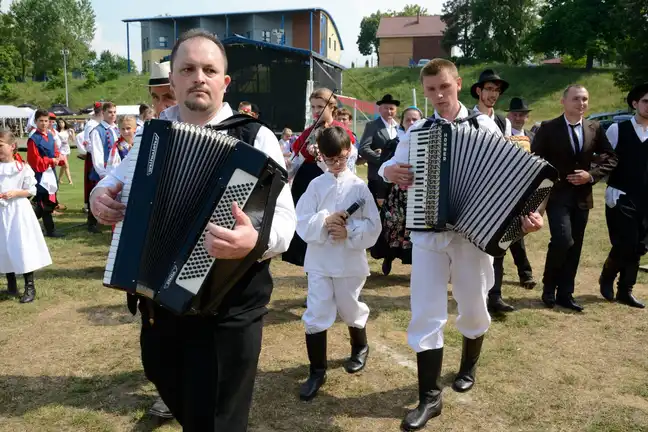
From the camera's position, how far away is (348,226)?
405cm

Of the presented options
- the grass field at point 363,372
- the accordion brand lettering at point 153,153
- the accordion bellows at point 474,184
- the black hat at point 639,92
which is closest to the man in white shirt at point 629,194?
the black hat at point 639,92

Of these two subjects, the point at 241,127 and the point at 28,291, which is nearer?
the point at 241,127

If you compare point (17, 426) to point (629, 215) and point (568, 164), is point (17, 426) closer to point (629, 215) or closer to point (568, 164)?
point (568, 164)

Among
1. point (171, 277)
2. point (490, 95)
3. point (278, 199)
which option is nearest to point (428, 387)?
point (278, 199)

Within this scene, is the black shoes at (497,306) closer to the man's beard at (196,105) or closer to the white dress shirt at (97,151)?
the man's beard at (196,105)

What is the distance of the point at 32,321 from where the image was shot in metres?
5.44

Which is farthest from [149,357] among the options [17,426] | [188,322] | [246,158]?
[17,426]

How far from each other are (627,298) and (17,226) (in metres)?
6.86

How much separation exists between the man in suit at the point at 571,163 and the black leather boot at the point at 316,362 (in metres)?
3.07

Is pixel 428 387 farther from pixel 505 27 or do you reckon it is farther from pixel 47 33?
pixel 47 33

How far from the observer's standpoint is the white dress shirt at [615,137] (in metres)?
5.74

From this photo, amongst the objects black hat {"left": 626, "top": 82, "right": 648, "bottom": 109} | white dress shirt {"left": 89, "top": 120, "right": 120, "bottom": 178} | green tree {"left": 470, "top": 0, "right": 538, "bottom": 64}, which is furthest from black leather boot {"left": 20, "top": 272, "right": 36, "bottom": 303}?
green tree {"left": 470, "top": 0, "right": 538, "bottom": 64}

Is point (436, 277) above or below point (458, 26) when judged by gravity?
below

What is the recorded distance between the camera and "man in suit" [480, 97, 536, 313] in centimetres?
565
